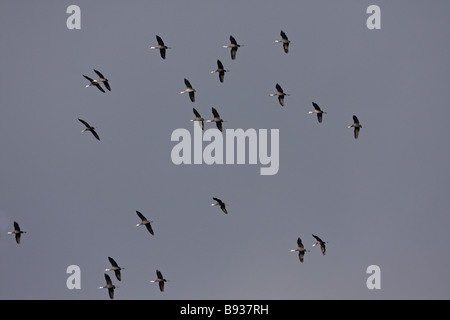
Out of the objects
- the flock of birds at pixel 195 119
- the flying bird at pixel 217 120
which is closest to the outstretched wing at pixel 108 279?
the flock of birds at pixel 195 119

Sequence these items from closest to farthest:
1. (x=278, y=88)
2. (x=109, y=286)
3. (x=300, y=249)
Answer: (x=109, y=286) → (x=278, y=88) → (x=300, y=249)

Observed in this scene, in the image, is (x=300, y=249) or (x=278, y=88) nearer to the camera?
(x=278, y=88)

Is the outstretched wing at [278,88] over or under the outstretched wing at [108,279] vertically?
over

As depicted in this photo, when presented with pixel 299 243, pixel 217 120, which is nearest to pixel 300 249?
pixel 299 243

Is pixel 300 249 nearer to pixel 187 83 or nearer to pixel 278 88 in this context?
pixel 278 88

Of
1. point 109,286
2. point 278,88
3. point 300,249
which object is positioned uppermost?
point 278,88

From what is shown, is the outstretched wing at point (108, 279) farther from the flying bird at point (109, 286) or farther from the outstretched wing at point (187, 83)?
the outstretched wing at point (187, 83)

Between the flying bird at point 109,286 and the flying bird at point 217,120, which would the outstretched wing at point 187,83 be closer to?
the flying bird at point 217,120

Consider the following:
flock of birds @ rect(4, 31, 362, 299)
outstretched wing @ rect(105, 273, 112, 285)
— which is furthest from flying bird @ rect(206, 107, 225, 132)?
outstretched wing @ rect(105, 273, 112, 285)

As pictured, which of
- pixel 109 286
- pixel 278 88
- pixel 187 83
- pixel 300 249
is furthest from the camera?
pixel 300 249

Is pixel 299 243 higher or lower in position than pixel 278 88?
lower

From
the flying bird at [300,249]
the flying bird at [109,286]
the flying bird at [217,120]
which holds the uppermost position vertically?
the flying bird at [217,120]

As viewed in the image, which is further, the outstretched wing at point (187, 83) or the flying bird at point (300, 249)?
the flying bird at point (300, 249)
